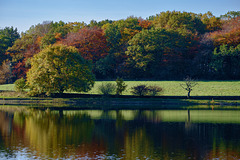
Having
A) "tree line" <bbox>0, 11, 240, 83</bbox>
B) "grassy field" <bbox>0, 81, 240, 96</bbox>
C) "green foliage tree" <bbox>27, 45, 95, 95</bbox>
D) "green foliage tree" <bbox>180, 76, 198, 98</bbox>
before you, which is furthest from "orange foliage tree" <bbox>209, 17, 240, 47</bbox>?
"green foliage tree" <bbox>27, 45, 95, 95</bbox>

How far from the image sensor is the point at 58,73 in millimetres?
58531

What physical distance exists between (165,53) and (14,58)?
40.5 meters

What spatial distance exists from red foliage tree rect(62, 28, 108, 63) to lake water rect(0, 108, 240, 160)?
1904 inches

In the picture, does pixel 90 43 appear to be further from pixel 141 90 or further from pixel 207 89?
pixel 141 90

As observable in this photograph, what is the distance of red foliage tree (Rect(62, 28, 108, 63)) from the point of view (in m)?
87.2

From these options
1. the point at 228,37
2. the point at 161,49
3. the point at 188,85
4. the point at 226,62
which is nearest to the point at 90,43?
the point at 161,49

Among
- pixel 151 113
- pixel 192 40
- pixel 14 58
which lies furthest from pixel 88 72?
pixel 14 58

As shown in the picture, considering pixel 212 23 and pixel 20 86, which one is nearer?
pixel 20 86

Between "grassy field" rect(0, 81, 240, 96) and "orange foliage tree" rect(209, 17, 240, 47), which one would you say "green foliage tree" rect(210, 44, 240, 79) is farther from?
"grassy field" rect(0, 81, 240, 96)

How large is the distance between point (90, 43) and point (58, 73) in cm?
3031

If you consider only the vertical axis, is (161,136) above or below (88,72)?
below

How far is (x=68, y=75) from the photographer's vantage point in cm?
5781

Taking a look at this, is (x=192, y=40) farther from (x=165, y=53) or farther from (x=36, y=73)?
(x=36, y=73)

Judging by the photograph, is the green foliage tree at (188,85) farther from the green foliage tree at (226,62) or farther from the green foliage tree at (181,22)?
the green foliage tree at (181,22)
